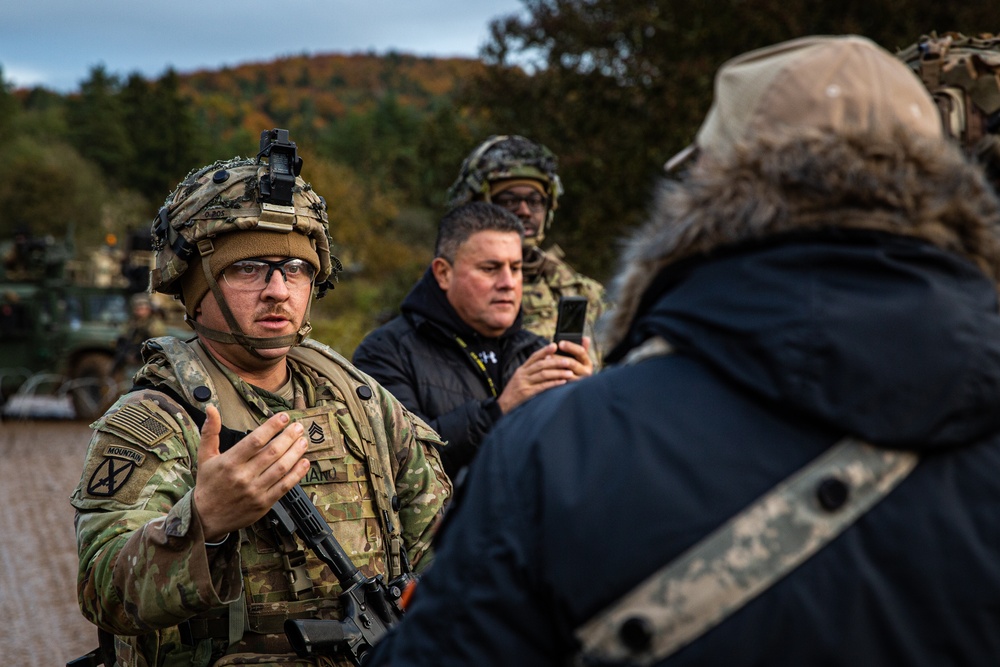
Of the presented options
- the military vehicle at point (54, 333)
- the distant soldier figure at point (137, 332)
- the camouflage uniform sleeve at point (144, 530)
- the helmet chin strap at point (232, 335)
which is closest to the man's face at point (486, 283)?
the helmet chin strap at point (232, 335)

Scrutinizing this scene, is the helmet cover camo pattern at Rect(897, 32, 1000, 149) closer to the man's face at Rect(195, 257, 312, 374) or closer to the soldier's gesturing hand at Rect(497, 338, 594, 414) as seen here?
the soldier's gesturing hand at Rect(497, 338, 594, 414)

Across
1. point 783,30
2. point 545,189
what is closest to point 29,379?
point 783,30

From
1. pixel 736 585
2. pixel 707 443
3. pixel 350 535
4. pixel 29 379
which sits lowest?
pixel 29 379

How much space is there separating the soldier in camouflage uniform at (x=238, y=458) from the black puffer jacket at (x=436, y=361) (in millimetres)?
908

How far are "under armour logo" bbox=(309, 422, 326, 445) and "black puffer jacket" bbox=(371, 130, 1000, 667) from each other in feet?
4.72

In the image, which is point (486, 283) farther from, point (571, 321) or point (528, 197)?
point (528, 197)

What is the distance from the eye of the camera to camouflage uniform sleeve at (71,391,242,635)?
2348mm

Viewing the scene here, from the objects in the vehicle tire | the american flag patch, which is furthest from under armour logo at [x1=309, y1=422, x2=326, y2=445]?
the vehicle tire

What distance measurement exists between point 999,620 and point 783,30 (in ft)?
41.4

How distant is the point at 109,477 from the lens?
2.59m

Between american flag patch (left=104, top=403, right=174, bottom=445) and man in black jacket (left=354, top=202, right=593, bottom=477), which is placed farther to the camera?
man in black jacket (left=354, top=202, right=593, bottom=477)

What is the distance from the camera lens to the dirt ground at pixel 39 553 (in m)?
6.86

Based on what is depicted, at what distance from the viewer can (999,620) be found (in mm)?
1295

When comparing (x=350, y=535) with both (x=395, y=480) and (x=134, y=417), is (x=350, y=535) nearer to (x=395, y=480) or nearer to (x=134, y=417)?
(x=395, y=480)
